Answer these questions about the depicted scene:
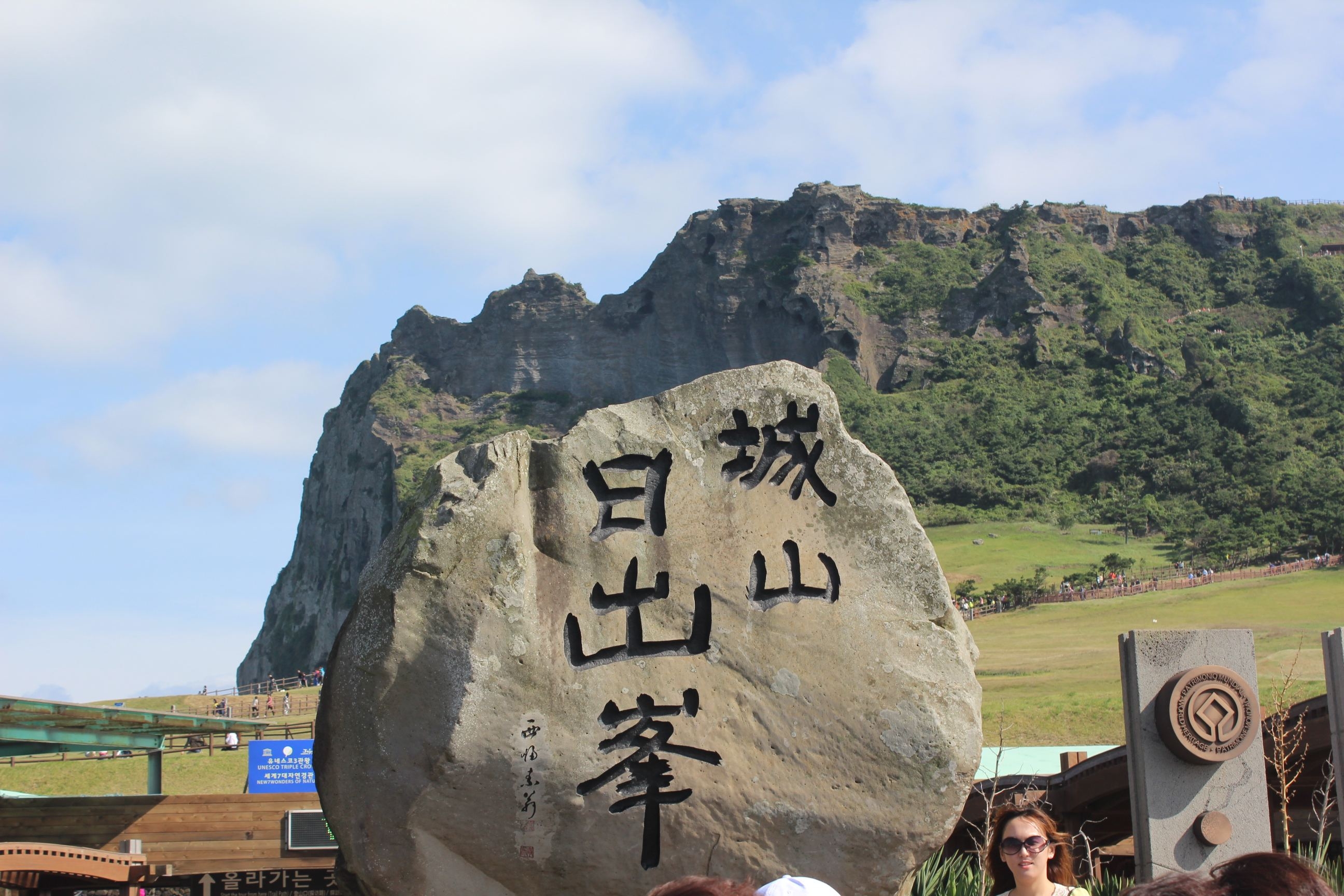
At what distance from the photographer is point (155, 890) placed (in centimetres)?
1284

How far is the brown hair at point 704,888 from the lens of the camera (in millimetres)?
2445

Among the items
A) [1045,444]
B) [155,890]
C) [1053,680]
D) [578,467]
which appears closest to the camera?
[578,467]

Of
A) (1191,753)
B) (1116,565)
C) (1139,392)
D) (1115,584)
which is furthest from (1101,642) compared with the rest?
(1139,392)

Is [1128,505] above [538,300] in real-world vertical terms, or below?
below

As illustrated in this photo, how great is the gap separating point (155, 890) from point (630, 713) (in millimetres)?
9042

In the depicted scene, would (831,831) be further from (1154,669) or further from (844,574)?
(1154,669)

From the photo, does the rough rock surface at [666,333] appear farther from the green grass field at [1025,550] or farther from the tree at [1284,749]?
the tree at [1284,749]

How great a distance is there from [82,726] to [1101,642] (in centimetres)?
2538

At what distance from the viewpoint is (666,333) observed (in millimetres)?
100375

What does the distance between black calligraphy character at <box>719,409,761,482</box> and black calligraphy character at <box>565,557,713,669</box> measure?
0.65 m

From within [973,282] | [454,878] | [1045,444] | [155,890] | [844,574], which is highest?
[973,282]

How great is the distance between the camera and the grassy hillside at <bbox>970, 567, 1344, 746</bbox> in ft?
72.9

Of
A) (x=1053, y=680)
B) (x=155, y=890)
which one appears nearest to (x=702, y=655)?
(x=155, y=890)

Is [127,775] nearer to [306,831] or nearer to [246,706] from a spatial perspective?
[246,706]
